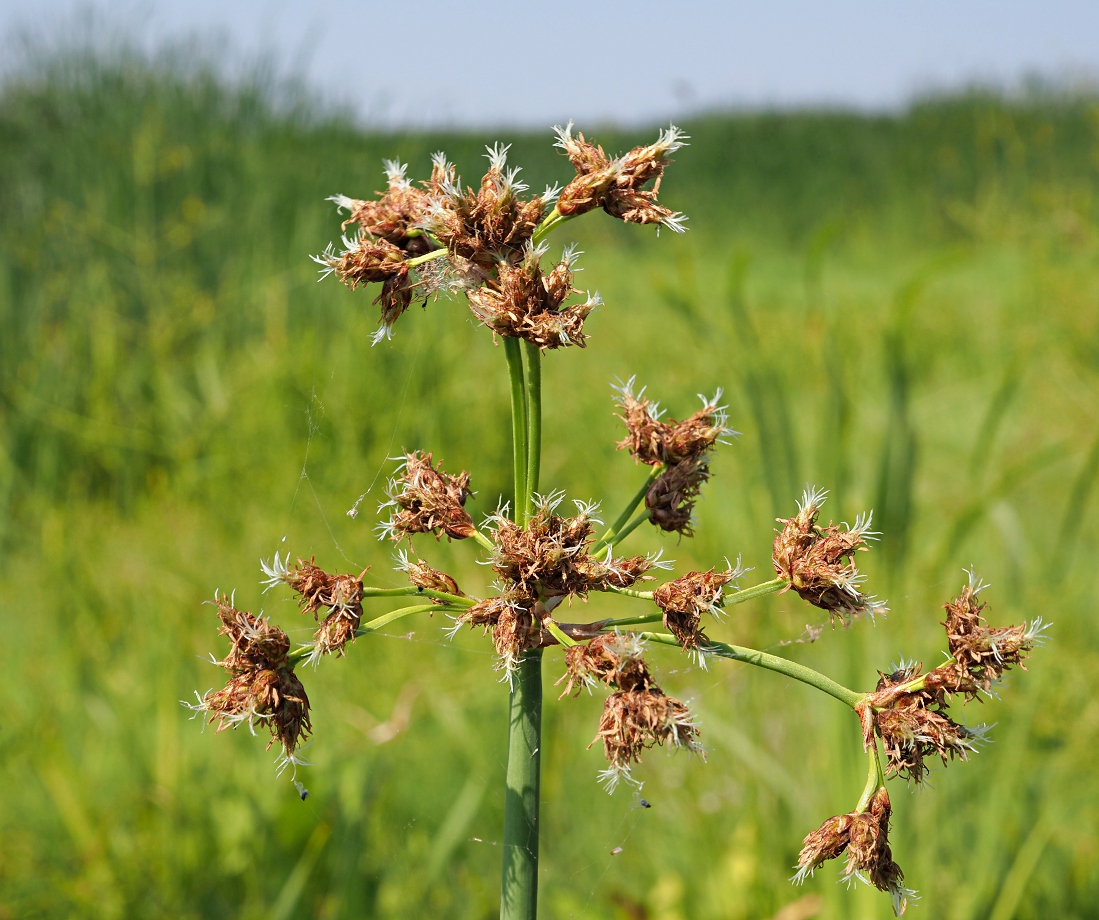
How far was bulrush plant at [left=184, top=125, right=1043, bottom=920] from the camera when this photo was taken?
658 millimetres

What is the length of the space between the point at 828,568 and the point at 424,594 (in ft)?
0.98

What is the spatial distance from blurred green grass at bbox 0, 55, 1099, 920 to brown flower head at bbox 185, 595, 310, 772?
15 cm

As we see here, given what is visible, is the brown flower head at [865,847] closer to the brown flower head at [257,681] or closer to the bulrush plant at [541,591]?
the bulrush plant at [541,591]

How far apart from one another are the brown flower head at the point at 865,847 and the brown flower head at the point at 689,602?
0.54ft

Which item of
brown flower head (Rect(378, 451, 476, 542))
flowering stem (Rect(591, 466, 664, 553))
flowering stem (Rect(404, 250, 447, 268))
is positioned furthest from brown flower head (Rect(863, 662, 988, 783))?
flowering stem (Rect(404, 250, 447, 268))

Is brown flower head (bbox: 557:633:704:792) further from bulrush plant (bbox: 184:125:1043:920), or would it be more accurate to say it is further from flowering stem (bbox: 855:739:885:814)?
flowering stem (bbox: 855:739:885:814)

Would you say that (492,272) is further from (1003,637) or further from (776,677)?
(776,677)

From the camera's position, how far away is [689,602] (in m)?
0.67

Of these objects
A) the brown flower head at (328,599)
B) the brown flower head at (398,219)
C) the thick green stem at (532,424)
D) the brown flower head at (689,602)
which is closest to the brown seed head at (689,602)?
the brown flower head at (689,602)

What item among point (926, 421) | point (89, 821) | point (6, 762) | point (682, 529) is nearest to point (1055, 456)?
point (682, 529)

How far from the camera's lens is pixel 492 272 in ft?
2.37

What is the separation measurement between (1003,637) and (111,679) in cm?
375

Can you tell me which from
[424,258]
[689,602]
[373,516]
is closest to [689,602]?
[689,602]

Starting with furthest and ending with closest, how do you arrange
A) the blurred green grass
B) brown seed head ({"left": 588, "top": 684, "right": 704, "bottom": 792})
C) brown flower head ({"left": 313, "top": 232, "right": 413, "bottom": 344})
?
the blurred green grass < brown flower head ({"left": 313, "top": 232, "right": 413, "bottom": 344}) < brown seed head ({"left": 588, "top": 684, "right": 704, "bottom": 792})
